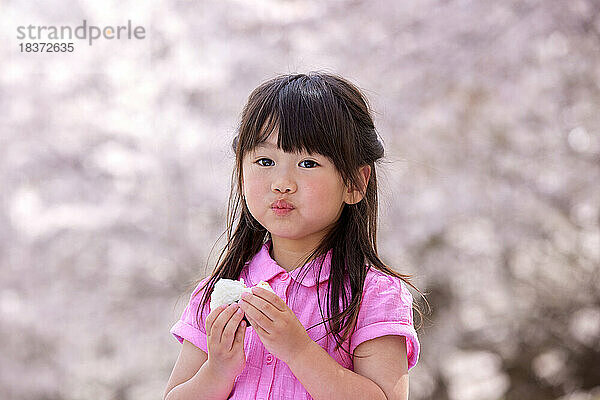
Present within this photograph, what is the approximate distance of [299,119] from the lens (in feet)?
3.87

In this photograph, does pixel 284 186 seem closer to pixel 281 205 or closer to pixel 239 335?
pixel 281 205

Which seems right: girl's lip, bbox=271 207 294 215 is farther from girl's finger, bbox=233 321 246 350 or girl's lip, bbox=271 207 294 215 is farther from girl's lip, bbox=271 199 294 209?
girl's finger, bbox=233 321 246 350

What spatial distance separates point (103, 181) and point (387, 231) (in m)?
1.19

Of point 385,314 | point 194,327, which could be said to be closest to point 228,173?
point 194,327

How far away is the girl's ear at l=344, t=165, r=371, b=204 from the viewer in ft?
4.06

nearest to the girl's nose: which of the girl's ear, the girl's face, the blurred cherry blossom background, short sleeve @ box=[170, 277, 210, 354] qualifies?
the girl's face

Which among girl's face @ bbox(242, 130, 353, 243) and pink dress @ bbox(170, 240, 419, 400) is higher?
girl's face @ bbox(242, 130, 353, 243)

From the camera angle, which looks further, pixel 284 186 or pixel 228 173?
pixel 228 173

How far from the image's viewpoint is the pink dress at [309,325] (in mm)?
1166

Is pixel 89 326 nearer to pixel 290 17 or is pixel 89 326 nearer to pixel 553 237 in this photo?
pixel 290 17

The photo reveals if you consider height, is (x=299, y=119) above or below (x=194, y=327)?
above

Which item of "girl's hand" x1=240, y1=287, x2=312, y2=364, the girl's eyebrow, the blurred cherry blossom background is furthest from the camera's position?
the blurred cherry blossom background

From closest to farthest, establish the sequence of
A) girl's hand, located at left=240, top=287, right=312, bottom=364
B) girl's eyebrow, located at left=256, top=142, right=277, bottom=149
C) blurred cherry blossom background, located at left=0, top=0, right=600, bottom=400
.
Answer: girl's hand, located at left=240, top=287, right=312, bottom=364 < girl's eyebrow, located at left=256, top=142, right=277, bottom=149 < blurred cherry blossom background, located at left=0, top=0, right=600, bottom=400

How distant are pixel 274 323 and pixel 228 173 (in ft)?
7.46
